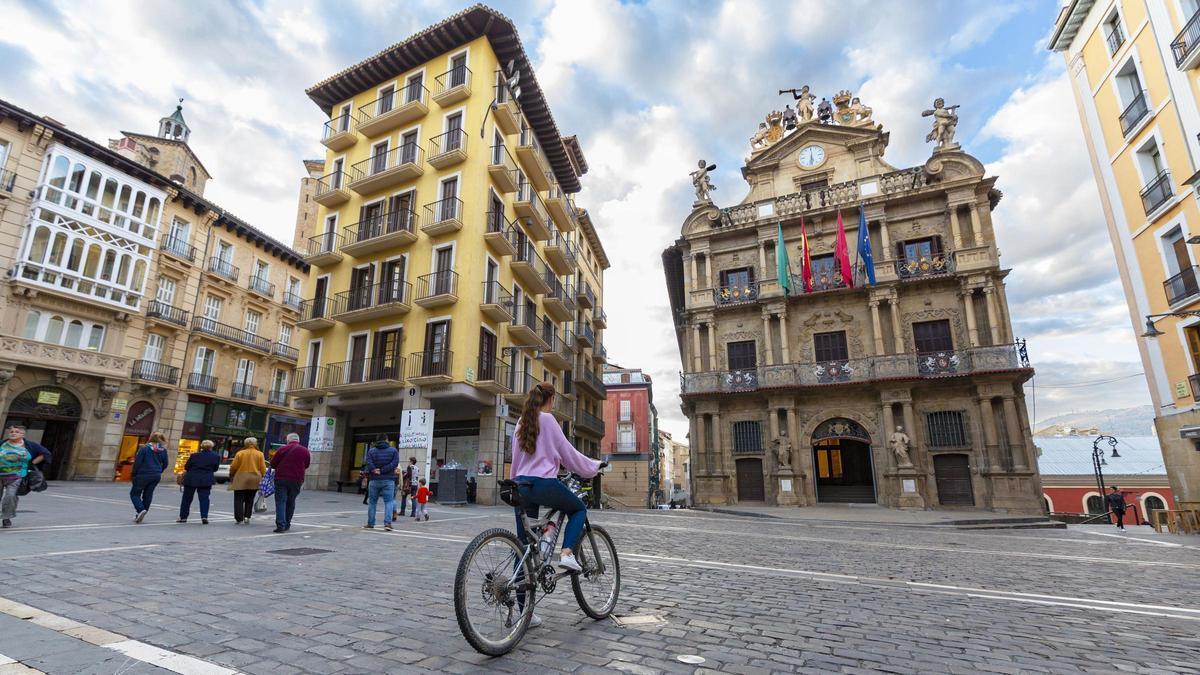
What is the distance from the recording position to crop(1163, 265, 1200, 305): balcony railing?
1670cm

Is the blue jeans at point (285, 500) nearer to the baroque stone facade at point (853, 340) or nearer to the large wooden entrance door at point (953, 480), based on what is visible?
the baroque stone facade at point (853, 340)

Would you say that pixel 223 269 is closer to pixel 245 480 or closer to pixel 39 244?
pixel 39 244

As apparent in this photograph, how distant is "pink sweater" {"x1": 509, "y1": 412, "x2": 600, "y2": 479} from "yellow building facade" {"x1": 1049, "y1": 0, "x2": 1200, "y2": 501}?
66.8ft

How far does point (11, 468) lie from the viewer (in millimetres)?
8188

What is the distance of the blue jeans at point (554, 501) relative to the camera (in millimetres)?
3732

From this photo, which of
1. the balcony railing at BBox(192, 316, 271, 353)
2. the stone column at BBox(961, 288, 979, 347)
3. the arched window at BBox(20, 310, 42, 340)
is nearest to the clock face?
the stone column at BBox(961, 288, 979, 347)

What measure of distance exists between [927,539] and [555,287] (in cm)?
2097

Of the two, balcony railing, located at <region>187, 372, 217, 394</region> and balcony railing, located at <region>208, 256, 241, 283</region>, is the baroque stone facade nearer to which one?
balcony railing, located at <region>187, 372, 217, 394</region>

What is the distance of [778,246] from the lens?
2727 cm

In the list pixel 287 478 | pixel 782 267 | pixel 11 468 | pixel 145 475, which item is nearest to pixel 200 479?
pixel 145 475

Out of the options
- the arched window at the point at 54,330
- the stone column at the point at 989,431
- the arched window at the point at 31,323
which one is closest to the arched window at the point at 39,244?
the arched window at the point at 31,323

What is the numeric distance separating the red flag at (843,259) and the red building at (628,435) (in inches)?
1156

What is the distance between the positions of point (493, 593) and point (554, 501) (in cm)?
72

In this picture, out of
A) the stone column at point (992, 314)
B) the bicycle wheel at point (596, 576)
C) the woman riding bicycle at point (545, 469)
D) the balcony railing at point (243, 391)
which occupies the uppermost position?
the stone column at point (992, 314)
